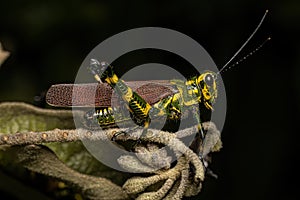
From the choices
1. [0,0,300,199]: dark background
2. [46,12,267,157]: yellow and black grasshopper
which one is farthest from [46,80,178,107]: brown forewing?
[0,0,300,199]: dark background

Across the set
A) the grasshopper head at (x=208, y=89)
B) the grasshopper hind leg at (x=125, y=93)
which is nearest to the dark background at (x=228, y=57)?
the grasshopper head at (x=208, y=89)

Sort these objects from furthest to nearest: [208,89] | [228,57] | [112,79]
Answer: [228,57]
[208,89]
[112,79]

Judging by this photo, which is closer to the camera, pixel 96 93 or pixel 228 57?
pixel 96 93

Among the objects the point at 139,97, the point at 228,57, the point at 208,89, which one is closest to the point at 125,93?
the point at 139,97

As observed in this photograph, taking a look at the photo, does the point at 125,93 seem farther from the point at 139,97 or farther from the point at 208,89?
the point at 208,89

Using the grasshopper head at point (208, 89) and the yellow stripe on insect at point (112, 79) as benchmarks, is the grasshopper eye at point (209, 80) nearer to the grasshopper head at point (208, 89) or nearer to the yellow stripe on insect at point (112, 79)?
the grasshopper head at point (208, 89)

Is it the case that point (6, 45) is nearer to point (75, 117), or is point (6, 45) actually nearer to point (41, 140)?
point (75, 117)

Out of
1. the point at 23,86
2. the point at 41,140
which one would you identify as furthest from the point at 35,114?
the point at 23,86
